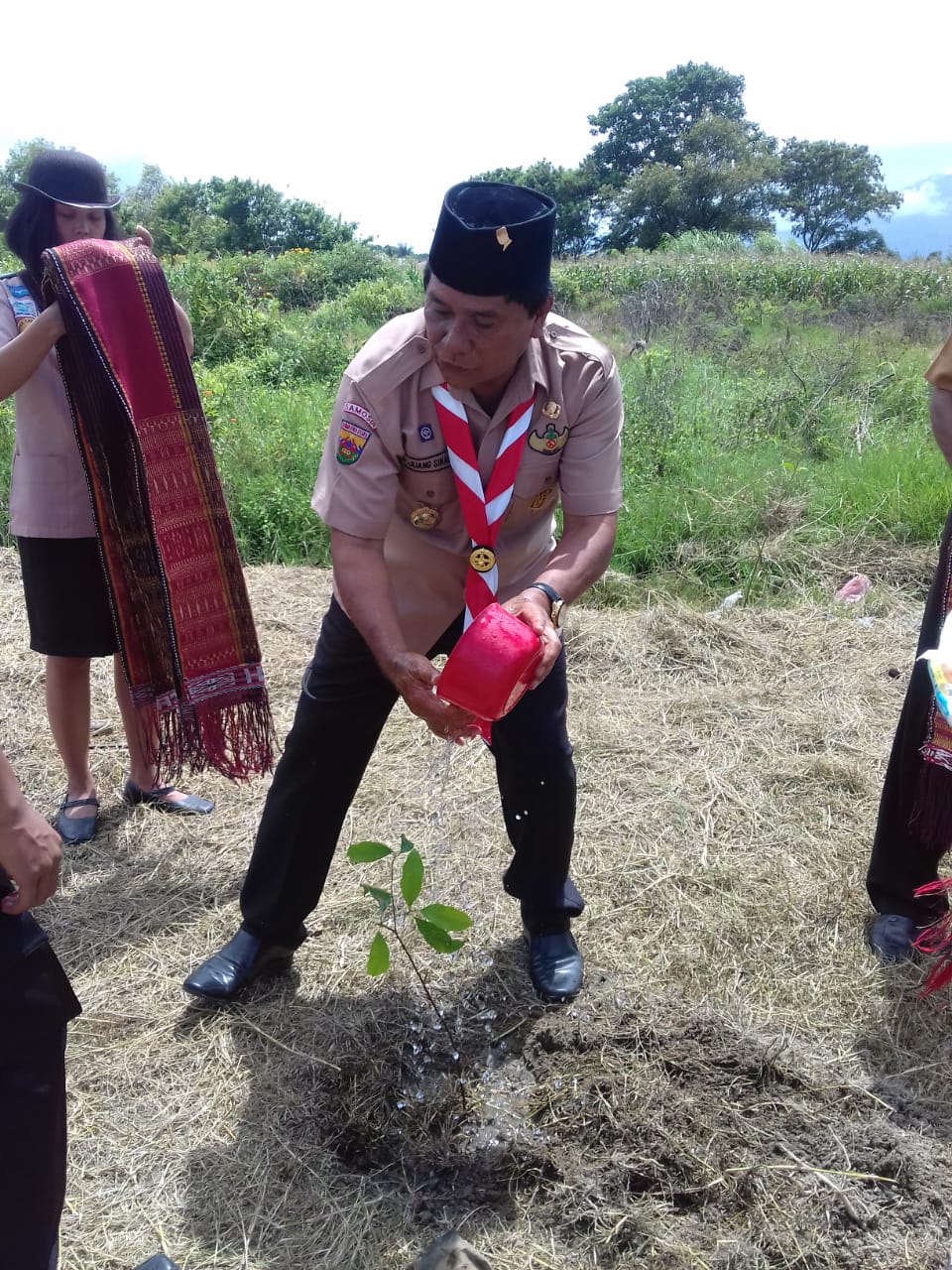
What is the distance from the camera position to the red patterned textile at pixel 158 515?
2.49m

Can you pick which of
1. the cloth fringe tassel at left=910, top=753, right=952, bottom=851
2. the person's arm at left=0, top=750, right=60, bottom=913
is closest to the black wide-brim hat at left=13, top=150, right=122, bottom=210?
the person's arm at left=0, top=750, right=60, bottom=913

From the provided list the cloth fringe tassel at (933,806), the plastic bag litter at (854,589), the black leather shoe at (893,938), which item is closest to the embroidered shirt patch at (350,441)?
the cloth fringe tassel at (933,806)

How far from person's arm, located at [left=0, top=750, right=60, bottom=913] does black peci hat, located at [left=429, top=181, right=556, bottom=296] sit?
46.9 inches

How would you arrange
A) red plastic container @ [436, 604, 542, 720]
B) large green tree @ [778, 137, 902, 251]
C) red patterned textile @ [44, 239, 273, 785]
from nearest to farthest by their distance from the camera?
red plastic container @ [436, 604, 542, 720], red patterned textile @ [44, 239, 273, 785], large green tree @ [778, 137, 902, 251]

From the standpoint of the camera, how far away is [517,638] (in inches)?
69.6

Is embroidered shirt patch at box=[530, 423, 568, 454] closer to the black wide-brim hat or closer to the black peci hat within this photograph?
the black peci hat

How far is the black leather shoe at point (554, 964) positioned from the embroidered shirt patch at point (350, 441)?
135cm

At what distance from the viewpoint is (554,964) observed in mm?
2494

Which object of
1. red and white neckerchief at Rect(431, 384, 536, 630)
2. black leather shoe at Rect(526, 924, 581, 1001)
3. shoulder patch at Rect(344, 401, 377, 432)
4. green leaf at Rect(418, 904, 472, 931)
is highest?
shoulder patch at Rect(344, 401, 377, 432)

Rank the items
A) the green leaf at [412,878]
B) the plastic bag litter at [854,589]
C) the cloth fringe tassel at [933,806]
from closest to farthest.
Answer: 1. the green leaf at [412,878]
2. the cloth fringe tassel at [933,806]
3. the plastic bag litter at [854,589]

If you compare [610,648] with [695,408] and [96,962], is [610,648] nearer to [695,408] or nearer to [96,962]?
[96,962]

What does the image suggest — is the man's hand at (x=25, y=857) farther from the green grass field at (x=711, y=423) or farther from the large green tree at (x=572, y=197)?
the large green tree at (x=572, y=197)

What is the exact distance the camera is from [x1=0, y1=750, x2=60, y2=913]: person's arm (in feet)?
4.46

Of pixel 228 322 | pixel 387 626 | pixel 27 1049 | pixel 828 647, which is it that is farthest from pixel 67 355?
pixel 228 322
